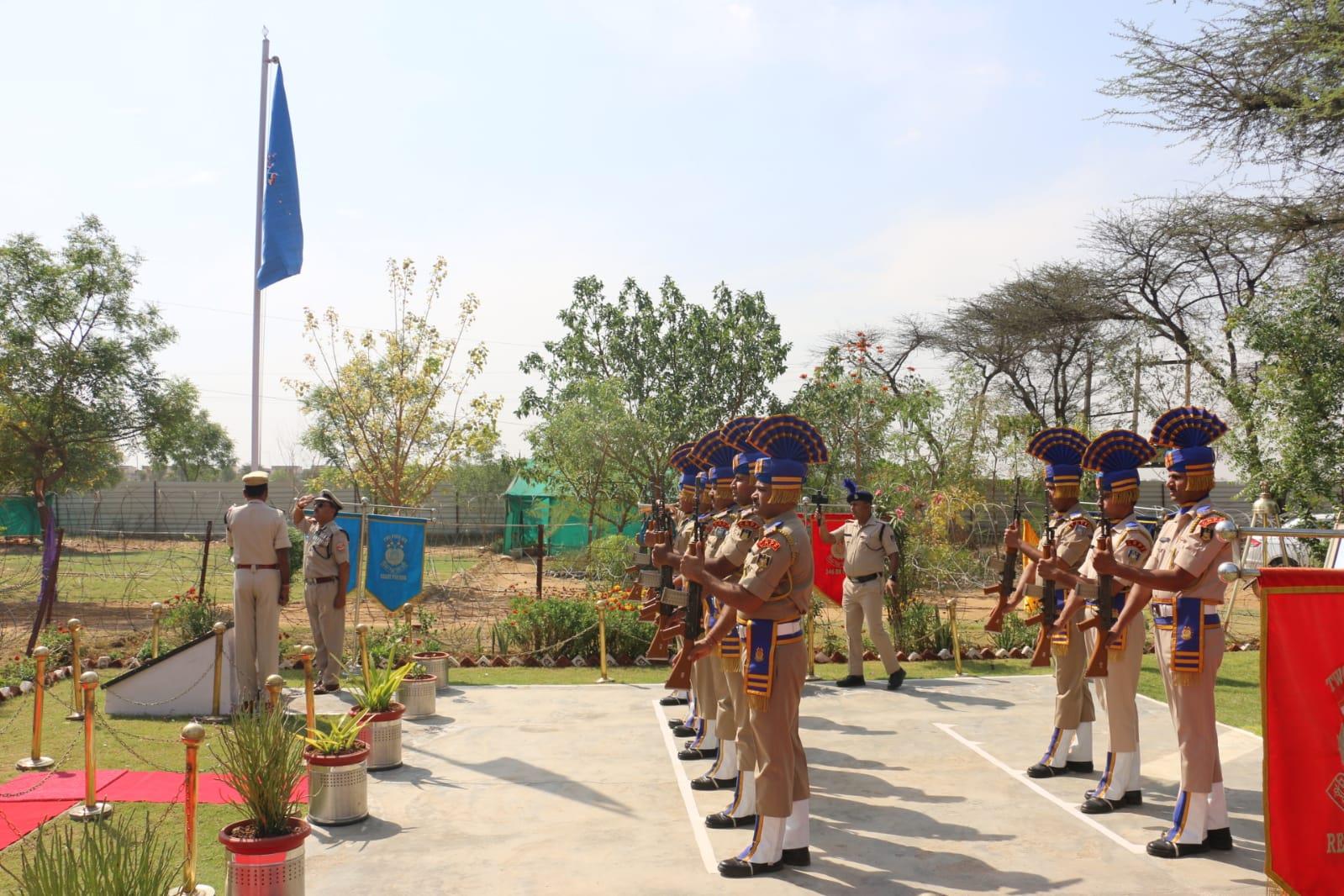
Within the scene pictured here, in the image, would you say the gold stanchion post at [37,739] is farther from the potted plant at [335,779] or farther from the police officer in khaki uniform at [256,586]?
the potted plant at [335,779]

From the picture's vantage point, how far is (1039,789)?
655 cm

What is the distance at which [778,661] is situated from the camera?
5.18 meters

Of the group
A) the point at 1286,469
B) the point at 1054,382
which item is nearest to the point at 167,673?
the point at 1286,469

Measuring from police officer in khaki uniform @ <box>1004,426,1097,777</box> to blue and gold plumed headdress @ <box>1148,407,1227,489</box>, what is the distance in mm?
1120

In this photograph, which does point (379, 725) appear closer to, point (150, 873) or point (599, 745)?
point (599, 745)

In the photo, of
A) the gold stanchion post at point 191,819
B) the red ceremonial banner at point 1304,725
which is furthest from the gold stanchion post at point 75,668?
the red ceremonial banner at point 1304,725

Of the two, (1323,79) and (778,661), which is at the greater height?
(1323,79)

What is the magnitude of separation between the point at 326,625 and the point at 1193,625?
7.43m

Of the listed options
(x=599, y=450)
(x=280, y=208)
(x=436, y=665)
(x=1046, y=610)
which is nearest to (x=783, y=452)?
(x=1046, y=610)

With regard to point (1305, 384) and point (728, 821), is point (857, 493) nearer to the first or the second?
point (728, 821)

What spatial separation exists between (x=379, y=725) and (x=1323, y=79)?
11.9 meters

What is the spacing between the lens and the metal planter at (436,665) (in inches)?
366

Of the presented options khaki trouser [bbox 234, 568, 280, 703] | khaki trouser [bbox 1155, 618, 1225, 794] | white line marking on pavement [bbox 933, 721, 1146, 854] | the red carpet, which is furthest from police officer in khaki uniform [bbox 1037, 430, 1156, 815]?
khaki trouser [bbox 234, 568, 280, 703]

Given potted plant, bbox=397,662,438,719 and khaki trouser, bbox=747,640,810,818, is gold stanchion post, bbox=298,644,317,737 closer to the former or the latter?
potted plant, bbox=397,662,438,719
